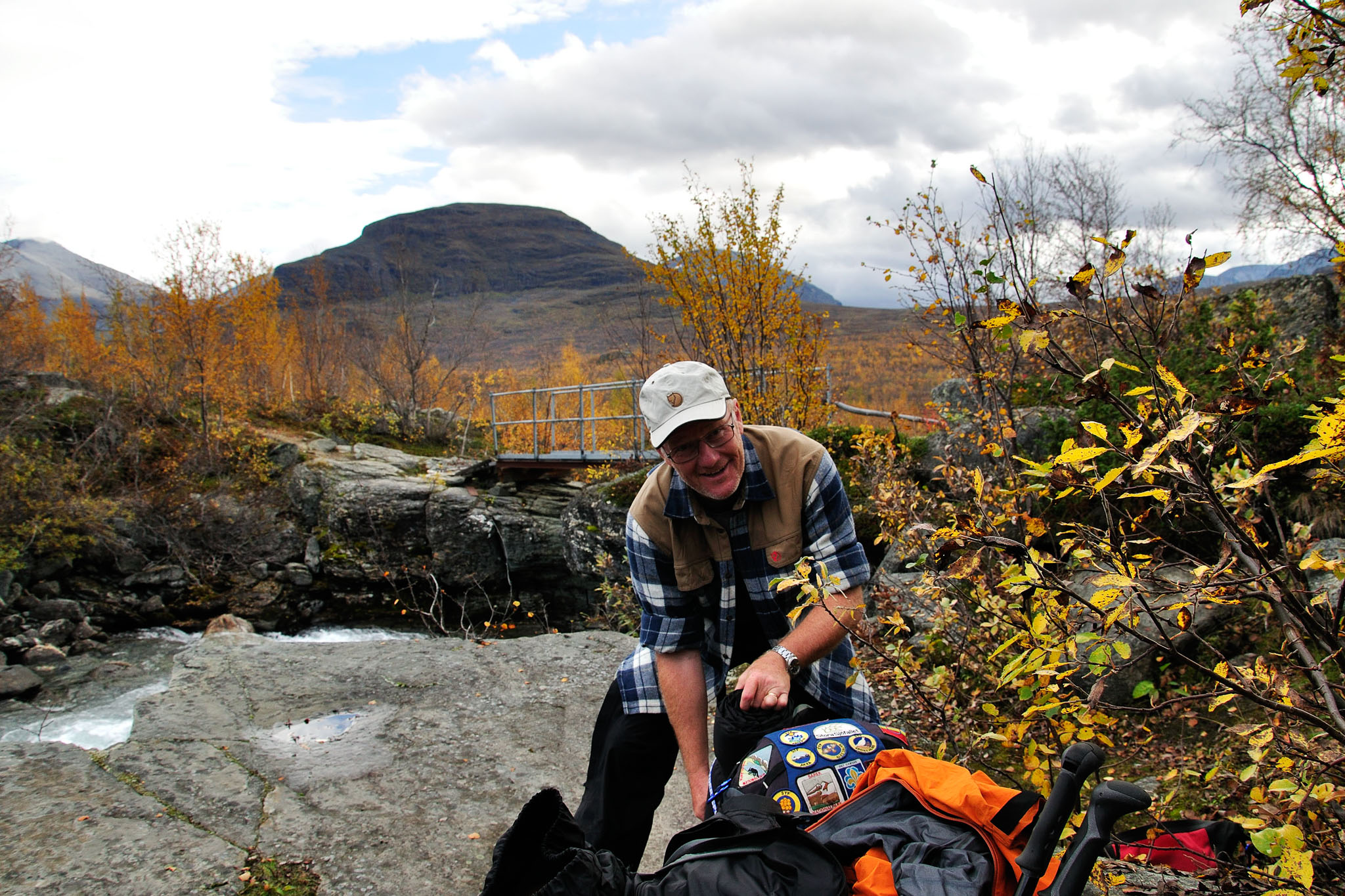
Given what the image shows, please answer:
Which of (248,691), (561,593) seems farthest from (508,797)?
(561,593)

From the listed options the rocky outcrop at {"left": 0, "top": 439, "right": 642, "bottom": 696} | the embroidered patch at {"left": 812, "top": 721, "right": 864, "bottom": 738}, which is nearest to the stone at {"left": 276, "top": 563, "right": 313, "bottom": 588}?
the rocky outcrop at {"left": 0, "top": 439, "right": 642, "bottom": 696}

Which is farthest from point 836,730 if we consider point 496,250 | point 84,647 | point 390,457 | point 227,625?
point 496,250

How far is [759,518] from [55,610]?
13.0 m

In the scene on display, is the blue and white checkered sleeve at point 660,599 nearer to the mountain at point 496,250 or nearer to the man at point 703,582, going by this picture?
the man at point 703,582

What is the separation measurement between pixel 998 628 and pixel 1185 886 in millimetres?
1833

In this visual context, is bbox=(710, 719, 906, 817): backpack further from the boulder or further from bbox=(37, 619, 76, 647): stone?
bbox=(37, 619, 76, 647): stone

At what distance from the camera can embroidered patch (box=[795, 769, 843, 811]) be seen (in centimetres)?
164

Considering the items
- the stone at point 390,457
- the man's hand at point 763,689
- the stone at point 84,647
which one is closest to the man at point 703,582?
the man's hand at point 763,689

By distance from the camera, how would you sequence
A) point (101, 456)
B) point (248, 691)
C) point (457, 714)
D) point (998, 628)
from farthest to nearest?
1. point (101, 456)
2. point (248, 691)
3. point (457, 714)
4. point (998, 628)

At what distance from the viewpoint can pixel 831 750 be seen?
1.72m

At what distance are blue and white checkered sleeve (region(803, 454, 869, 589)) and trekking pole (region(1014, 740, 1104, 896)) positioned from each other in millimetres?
1275

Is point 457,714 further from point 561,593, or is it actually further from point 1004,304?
point 561,593

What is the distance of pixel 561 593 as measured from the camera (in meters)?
14.7

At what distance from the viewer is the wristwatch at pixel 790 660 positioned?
2197 mm
